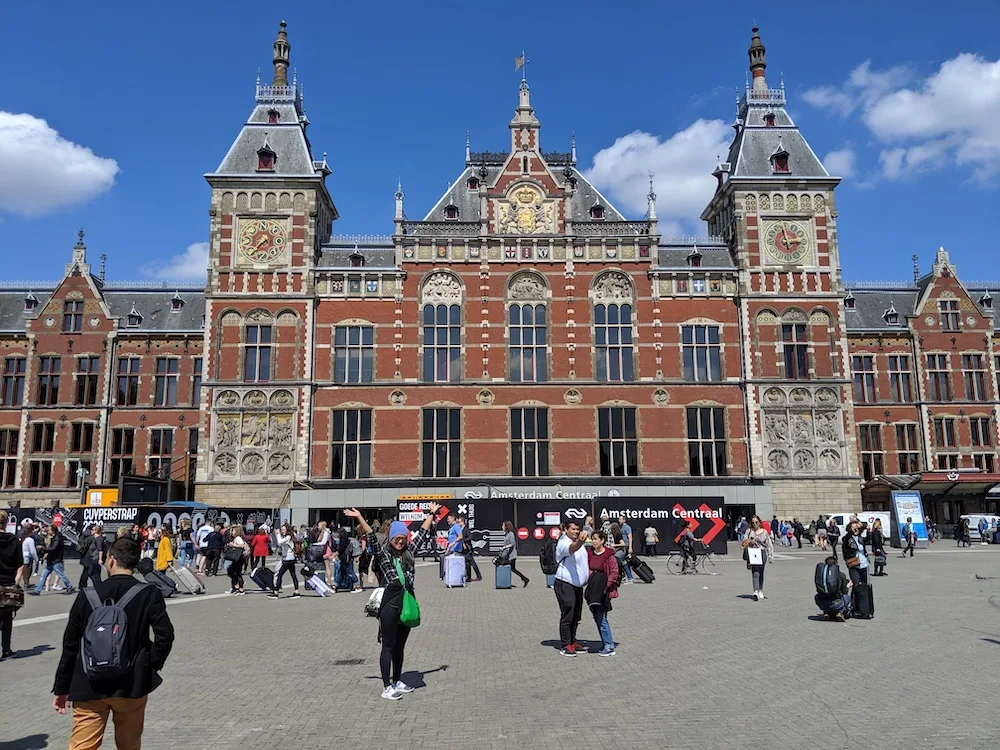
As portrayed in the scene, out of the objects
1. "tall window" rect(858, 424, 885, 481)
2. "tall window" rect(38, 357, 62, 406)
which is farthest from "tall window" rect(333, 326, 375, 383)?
"tall window" rect(858, 424, 885, 481)

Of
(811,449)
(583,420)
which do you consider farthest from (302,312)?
(811,449)

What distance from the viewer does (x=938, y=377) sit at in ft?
159

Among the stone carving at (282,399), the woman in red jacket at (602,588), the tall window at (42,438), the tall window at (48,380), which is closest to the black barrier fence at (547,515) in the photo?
the stone carving at (282,399)

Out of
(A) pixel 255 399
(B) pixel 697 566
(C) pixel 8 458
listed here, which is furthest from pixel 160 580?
(C) pixel 8 458

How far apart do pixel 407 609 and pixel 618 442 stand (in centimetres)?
3399

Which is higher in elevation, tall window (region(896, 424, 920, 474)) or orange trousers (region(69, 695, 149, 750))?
tall window (region(896, 424, 920, 474))

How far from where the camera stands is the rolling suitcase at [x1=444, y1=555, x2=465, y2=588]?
21.7m

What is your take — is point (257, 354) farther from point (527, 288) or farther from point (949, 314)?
point (949, 314)

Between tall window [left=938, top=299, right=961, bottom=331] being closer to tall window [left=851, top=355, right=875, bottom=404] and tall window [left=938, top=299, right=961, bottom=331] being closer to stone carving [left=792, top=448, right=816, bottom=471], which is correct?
tall window [left=851, top=355, right=875, bottom=404]

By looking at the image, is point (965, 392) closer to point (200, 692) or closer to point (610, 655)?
point (610, 655)

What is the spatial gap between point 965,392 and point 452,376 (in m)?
29.8

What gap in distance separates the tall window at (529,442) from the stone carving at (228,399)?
1412 centimetres

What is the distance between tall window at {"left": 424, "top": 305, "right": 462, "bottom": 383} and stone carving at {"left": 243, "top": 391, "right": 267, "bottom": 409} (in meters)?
8.38

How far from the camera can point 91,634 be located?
5.64m
